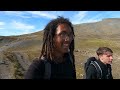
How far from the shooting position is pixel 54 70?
74.4 inches

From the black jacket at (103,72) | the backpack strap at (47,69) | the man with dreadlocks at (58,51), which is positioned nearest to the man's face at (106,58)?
the black jacket at (103,72)

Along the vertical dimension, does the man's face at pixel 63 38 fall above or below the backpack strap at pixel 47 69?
above

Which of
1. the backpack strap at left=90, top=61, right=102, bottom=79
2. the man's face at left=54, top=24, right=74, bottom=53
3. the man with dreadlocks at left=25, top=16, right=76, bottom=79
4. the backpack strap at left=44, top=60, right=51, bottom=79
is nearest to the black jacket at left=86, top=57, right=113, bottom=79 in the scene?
the backpack strap at left=90, top=61, right=102, bottom=79

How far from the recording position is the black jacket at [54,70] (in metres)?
1.78

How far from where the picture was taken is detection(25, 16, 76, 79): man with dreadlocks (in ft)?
6.07

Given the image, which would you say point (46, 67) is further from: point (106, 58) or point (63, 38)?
point (106, 58)

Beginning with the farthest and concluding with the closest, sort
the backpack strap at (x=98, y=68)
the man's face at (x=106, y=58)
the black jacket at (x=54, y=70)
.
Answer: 1. the man's face at (x=106, y=58)
2. the backpack strap at (x=98, y=68)
3. the black jacket at (x=54, y=70)

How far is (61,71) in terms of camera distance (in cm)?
193

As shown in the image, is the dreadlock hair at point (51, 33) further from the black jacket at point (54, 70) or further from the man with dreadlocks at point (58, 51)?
the black jacket at point (54, 70)

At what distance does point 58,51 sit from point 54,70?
0.14 m

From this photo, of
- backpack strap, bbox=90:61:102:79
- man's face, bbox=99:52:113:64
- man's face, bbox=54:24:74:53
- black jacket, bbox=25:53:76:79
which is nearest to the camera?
black jacket, bbox=25:53:76:79

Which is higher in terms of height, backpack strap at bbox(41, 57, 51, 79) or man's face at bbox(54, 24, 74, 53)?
man's face at bbox(54, 24, 74, 53)

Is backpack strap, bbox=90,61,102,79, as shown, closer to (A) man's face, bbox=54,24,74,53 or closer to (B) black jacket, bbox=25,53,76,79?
(B) black jacket, bbox=25,53,76,79

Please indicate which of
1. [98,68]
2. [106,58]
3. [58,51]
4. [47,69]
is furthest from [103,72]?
[47,69]
